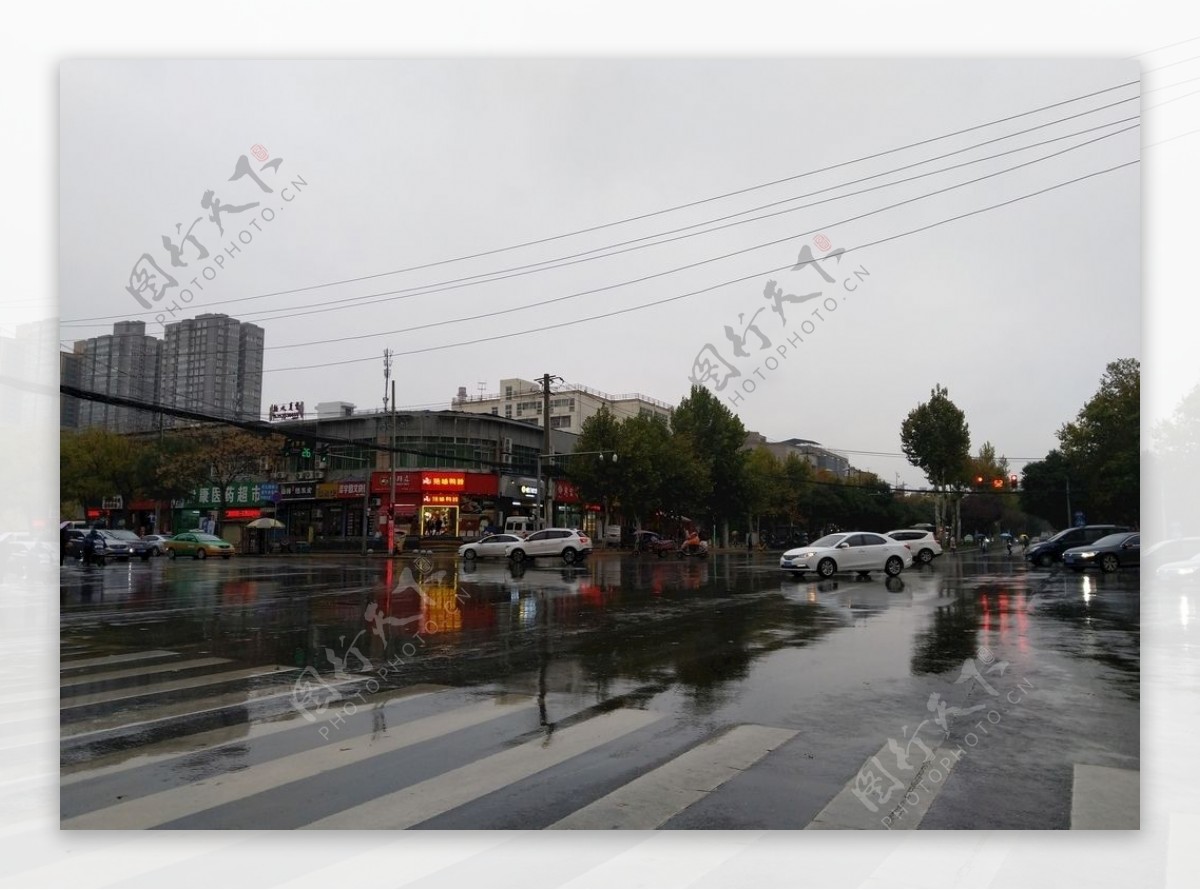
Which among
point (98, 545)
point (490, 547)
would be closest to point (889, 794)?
point (490, 547)

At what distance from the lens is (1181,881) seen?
409 cm

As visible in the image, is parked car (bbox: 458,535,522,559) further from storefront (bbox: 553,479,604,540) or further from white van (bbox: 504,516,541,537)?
storefront (bbox: 553,479,604,540)

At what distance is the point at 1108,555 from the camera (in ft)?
90.6

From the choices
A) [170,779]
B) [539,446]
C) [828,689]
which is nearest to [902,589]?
[828,689]

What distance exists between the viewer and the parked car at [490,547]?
35.1 m

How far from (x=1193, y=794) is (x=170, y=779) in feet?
21.6

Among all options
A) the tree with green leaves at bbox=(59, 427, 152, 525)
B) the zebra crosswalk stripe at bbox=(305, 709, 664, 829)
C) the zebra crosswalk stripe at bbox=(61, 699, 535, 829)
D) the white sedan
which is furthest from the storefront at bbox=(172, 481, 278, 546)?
the zebra crosswalk stripe at bbox=(305, 709, 664, 829)

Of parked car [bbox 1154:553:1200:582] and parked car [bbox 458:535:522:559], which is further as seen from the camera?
parked car [bbox 458:535:522:559]

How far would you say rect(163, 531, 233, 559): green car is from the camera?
41.6 meters

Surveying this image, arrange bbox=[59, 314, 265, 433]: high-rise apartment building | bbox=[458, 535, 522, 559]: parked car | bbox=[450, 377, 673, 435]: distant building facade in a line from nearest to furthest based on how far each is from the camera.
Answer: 1. bbox=[59, 314, 265, 433]: high-rise apartment building
2. bbox=[458, 535, 522, 559]: parked car
3. bbox=[450, 377, 673, 435]: distant building facade

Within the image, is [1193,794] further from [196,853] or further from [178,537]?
[178,537]

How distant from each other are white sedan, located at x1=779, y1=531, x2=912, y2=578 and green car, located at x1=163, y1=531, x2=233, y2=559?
30.9 meters

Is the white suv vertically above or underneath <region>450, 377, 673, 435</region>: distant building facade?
underneath

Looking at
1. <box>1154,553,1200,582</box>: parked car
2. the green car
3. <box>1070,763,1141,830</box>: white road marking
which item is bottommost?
the green car
